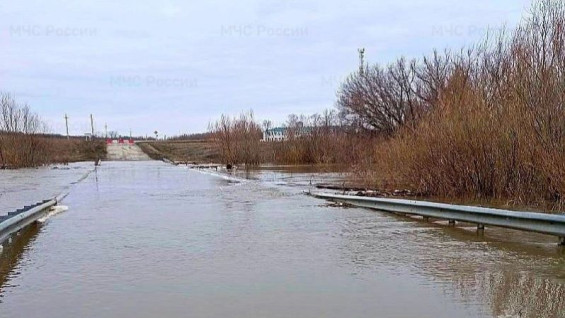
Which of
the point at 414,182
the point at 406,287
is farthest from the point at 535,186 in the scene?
the point at 406,287

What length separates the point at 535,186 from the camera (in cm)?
1431

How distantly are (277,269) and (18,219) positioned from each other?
17.6ft

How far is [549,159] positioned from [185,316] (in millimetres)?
10416

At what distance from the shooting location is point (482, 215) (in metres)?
10.4

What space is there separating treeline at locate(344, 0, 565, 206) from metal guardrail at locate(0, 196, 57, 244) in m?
11.2

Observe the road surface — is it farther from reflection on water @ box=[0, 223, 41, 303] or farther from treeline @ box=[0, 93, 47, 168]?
reflection on water @ box=[0, 223, 41, 303]

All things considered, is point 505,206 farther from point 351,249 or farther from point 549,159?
point 351,249

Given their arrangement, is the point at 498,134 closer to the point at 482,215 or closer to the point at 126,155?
the point at 482,215

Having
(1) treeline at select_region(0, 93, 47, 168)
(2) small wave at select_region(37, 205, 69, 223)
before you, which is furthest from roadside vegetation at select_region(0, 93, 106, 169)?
(2) small wave at select_region(37, 205, 69, 223)

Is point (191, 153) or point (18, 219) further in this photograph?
point (191, 153)

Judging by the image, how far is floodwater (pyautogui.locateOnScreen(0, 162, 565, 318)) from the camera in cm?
601

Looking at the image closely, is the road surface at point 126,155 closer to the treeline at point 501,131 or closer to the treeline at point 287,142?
the treeline at point 287,142

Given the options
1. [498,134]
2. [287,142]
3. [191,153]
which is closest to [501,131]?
[498,134]

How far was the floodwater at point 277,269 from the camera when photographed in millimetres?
6012
